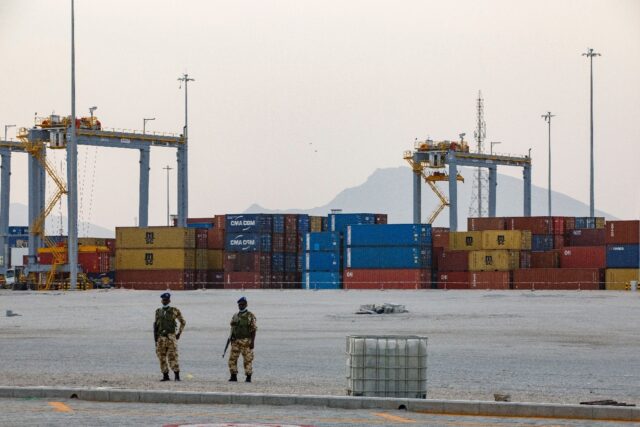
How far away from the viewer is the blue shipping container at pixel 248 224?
338 ft

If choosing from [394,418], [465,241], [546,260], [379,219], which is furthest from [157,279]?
[394,418]

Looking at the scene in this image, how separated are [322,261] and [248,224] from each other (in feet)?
21.5

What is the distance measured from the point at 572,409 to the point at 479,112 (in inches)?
6342

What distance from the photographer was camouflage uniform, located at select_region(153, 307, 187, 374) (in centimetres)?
2073

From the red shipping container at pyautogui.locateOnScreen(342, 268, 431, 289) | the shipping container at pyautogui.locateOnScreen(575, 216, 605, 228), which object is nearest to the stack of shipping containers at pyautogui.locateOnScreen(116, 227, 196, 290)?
the red shipping container at pyautogui.locateOnScreen(342, 268, 431, 289)

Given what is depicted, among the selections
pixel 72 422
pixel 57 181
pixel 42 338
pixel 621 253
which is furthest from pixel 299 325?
pixel 57 181

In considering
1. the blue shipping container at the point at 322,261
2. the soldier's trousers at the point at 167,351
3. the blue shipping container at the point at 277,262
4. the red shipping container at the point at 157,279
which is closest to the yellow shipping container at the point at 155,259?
the red shipping container at the point at 157,279

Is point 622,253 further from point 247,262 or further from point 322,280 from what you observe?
point 247,262

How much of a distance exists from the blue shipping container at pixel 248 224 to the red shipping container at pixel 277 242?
729 millimetres

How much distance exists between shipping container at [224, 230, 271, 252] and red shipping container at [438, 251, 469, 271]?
13837mm

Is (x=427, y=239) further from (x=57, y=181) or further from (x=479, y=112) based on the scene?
(x=479, y=112)

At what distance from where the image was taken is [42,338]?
116 ft

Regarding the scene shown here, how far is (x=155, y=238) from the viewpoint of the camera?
102 metres

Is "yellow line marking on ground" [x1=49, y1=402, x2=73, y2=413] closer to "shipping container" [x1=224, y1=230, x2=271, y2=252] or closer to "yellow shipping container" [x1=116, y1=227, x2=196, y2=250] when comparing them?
"yellow shipping container" [x1=116, y1=227, x2=196, y2=250]
